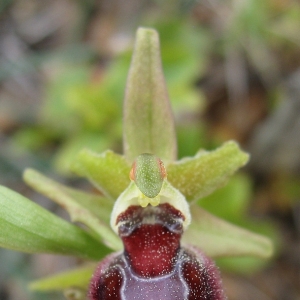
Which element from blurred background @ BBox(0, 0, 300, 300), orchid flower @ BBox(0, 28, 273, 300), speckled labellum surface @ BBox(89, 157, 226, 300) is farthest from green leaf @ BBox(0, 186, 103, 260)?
blurred background @ BBox(0, 0, 300, 300)

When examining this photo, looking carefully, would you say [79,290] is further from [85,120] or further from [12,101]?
[12,101]

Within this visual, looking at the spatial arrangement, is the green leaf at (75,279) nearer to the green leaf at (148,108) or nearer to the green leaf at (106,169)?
the green leaf at (106,169)

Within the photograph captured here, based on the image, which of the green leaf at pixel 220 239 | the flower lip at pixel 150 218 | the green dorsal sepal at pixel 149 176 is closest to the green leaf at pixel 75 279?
Answer: the flower lip at pixel 150 218

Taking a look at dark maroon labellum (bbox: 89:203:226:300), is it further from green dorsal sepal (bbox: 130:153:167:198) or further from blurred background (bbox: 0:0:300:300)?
blurred background (bbox: 0:0:300:300)

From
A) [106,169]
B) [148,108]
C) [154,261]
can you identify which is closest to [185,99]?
[148,108]

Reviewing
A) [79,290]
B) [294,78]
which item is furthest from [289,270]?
[79,290]

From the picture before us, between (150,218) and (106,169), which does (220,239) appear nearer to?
(150,218)
